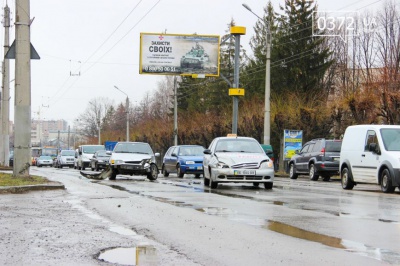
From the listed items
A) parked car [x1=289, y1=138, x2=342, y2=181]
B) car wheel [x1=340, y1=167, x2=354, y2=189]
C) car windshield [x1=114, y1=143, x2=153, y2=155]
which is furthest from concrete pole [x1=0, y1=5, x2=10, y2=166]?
car wheel [x1=340, y1=167, x2=354, y2=189]

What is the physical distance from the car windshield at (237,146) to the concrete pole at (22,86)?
569 cm

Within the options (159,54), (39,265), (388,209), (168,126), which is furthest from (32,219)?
(168,126)

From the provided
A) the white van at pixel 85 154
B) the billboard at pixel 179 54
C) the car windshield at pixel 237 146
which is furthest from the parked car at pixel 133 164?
the white van at pixel 85 154

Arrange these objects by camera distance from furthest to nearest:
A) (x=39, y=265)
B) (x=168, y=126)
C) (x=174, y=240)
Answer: (x=168, y=126)
(x=174, y=240)
(x=39, y=265)

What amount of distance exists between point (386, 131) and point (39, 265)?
A: 14498mm

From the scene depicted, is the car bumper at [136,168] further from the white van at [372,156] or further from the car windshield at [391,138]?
the car windshield at [391,138]

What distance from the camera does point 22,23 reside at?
1897cm

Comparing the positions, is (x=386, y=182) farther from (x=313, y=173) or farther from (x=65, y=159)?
(x=65, y=159)

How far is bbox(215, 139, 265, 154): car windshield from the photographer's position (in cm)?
1962

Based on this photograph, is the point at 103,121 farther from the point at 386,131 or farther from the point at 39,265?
the point at 39,265

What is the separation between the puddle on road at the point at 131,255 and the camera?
6715 mm

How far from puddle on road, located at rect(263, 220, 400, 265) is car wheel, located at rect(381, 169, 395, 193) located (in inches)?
356

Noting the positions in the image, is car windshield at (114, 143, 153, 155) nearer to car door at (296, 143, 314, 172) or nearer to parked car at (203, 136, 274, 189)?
parked car at (203, 136, 274, 189)

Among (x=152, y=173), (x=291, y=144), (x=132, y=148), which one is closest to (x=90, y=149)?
(x=291, y=144)
